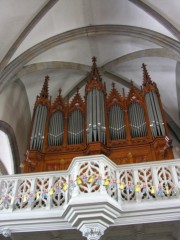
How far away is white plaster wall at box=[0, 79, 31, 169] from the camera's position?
1134 centimetres

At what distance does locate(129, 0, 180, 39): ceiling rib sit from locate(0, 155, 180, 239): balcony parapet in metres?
5.12

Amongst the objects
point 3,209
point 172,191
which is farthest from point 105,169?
point 3,209

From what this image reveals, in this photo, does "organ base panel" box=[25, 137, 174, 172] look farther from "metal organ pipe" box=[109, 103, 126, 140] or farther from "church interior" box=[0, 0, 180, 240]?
"metal organ pipe" box=[109, 103, 126, 140]

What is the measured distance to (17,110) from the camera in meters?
12.2

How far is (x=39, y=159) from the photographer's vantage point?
904cm

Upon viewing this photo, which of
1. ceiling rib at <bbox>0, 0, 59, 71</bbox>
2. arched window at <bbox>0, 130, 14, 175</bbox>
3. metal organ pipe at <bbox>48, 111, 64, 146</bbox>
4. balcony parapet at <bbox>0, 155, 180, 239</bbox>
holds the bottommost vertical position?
balcony parapet at <bbox>0, 155, 180, 239</bbox>

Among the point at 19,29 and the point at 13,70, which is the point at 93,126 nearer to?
the point at 13,70

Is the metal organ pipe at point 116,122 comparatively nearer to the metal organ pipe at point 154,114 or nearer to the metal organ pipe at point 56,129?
the metal organ pipe at point 154,114

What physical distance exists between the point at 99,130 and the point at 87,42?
4915 millimetres

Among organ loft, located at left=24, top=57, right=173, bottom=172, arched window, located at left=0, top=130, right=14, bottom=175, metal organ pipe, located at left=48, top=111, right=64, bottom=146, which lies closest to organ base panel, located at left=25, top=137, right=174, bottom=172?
organ loft, located at left=24, top=57, right=173, bottom=172

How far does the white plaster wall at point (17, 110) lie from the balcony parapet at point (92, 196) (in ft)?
15.2

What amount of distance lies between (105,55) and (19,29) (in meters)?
3.95

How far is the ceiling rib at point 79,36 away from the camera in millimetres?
10422

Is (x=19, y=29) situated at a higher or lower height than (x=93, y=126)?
higher
